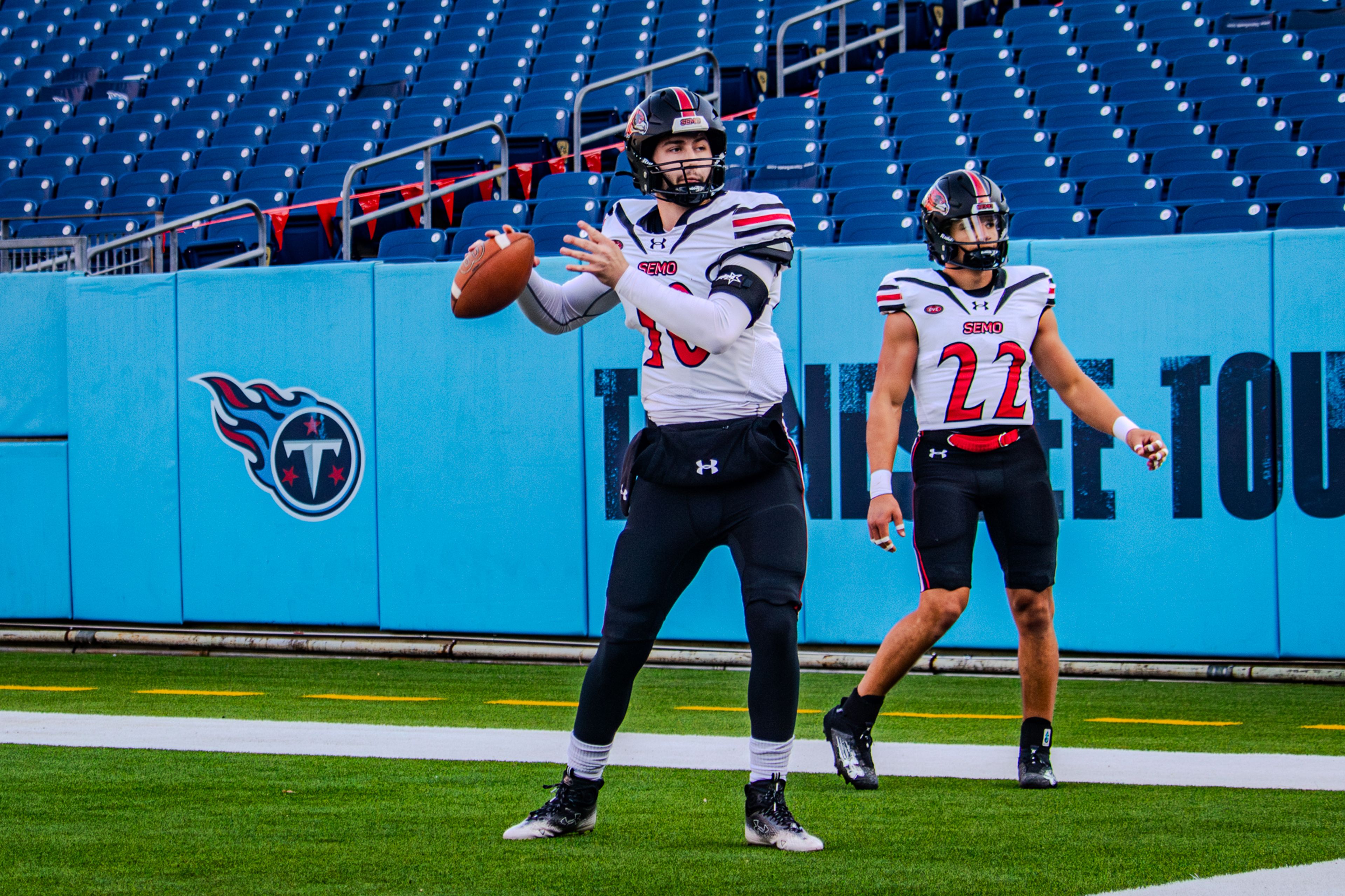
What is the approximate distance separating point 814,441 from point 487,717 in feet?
7.73

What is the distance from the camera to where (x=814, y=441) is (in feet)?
25.8

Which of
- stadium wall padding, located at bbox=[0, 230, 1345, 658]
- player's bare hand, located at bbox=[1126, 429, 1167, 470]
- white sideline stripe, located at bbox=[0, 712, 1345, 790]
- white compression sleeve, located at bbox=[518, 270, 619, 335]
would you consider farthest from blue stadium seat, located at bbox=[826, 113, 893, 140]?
white compression sleeve, located at bbox=[518, 270, 619, 335]

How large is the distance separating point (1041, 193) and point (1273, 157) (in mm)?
1584

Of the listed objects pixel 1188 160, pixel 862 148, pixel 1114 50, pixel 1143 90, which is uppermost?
pixel 1114 50

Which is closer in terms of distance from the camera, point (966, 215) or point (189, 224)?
point (966, 215)

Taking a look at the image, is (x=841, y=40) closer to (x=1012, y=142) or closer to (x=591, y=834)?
(x=1012, y=142)

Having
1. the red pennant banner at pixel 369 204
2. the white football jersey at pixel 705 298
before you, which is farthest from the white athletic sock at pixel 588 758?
the red pennant banner at pixel 369 204

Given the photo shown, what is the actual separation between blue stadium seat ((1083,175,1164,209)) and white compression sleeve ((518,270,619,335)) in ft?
21.6

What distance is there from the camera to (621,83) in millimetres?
14211

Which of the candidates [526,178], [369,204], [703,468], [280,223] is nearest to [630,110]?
[526,178]

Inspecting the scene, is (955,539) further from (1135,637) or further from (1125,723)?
(1135,637)

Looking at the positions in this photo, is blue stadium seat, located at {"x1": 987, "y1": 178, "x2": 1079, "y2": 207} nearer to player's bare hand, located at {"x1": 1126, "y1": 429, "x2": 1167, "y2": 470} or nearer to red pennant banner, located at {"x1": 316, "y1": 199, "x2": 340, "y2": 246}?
red pennant banner, located at {"x1": 316, "y1": 199, "x2": 340, "y2": 246}

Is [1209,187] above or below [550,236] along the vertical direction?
above

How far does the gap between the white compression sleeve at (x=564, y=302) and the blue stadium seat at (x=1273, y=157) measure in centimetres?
737
